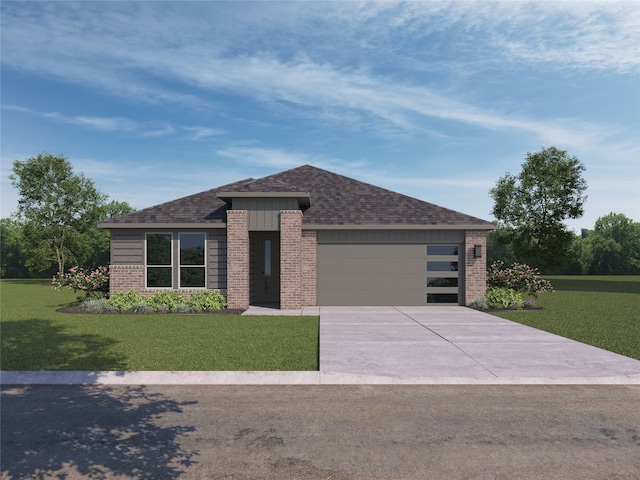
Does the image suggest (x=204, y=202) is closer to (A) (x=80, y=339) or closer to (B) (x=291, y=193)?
(B) (x=291, y=193)

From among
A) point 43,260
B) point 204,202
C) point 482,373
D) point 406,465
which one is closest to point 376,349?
point 482,373

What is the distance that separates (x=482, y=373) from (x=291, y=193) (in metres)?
10.9

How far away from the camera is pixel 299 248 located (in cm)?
1817

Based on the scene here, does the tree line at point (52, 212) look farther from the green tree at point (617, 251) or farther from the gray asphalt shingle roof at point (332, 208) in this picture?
the green tree at point (617, 251)

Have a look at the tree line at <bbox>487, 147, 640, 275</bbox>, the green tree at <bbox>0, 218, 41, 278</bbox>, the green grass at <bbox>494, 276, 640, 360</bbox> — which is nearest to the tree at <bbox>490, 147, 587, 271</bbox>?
the tree line at <bbox>487, 147, 640, 275</bbox>

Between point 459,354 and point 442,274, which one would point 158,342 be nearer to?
point 459,354

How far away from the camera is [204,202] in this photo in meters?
20.2

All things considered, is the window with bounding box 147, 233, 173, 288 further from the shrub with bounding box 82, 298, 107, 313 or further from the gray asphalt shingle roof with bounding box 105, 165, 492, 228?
the shrub with bounding box 82, 298, 107, 313

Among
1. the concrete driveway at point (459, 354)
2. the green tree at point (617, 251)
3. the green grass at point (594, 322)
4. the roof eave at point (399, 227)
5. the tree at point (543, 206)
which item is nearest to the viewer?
the concrete driveway at point (459, 354)

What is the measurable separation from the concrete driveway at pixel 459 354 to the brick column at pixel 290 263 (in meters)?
3.59

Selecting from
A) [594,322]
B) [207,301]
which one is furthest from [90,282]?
[594,322]

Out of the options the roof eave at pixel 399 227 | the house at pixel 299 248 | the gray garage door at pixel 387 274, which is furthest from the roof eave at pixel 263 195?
the gray garage door at pixel 387 274

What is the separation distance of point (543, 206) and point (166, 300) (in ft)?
115

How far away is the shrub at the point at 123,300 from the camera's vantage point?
696 inches
